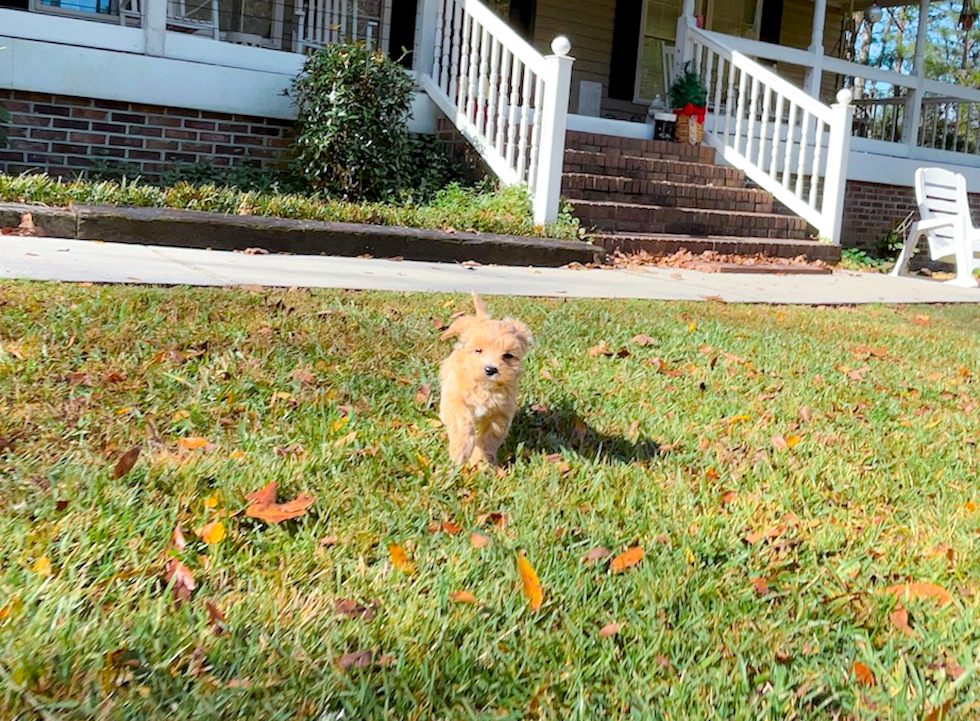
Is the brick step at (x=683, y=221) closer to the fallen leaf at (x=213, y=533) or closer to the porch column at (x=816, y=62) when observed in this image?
the porch column at (x=816, y=62)

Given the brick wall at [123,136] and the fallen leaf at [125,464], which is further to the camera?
the brick wall at [123,136]

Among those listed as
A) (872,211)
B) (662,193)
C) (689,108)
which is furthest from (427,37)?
(872,211)

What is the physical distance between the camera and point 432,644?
1.83 meters

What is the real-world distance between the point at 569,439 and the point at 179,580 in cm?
149

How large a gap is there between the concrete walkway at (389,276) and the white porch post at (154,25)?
11.2 ft

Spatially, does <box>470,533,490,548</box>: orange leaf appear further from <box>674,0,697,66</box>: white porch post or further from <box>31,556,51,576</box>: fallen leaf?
<box>674,0,697,66</box>: white porch post

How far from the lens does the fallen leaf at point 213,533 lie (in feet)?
7.05

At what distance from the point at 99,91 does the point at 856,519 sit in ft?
25.5

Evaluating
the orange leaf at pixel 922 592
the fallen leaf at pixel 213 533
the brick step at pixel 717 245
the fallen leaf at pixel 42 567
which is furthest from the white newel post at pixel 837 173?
the fallen leaf at pixel 42 567

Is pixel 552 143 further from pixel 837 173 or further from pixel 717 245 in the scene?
pixel 837 173

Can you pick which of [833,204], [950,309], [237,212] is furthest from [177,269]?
[833,204]

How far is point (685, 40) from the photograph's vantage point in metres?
12.2

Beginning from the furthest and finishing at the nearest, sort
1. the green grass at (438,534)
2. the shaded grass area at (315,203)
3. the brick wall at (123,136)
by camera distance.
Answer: the brick wall at (123,136)
the shaded grass area at (315,203)
the green grass at (438,534)

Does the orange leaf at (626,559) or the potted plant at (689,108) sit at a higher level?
the potted plant at (689,108)
